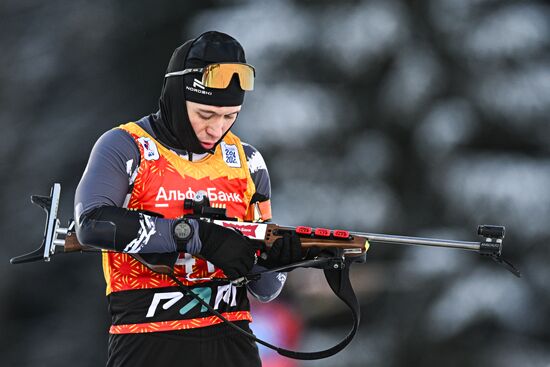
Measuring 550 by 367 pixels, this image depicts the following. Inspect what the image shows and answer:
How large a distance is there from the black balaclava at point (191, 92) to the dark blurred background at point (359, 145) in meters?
2.82

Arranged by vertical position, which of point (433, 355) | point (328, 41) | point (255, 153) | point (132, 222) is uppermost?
point (328, 41)

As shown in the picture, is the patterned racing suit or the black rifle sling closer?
the patterned racing suit

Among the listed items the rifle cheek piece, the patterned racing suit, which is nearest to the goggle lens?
the patterned racing suit

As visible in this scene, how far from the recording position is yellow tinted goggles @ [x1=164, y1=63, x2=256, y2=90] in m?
2.75

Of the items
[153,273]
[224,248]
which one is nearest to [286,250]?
[224,248]

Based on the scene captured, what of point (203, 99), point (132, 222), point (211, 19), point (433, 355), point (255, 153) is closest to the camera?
point (132, 222)

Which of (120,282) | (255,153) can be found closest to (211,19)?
(255,153)

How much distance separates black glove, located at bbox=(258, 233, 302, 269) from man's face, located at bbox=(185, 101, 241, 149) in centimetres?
35

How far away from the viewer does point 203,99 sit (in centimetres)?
277

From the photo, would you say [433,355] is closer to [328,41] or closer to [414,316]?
[414,316]

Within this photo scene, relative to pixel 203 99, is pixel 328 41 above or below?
above

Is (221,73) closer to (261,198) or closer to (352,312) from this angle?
(261,198)

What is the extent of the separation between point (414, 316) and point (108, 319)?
1858 mm

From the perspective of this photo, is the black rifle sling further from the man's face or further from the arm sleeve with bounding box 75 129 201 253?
the man's face
